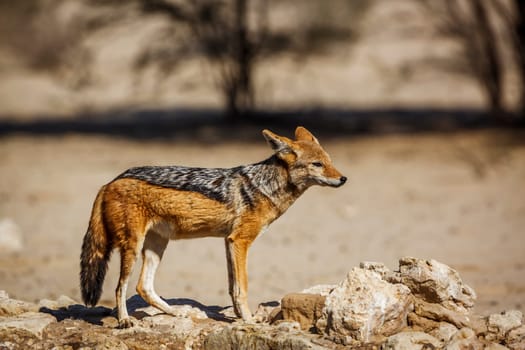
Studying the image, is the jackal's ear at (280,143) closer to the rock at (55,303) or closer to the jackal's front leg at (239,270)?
the jackal's front leg at (239,270)

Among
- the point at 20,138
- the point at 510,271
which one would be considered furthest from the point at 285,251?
the point at 20,138

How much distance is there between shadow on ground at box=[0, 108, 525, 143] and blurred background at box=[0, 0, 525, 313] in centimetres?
9

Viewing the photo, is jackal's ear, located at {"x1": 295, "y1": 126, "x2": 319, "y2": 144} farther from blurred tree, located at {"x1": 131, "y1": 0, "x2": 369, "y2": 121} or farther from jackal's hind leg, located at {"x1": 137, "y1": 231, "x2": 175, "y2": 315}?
blurred tree, located at {"x1": 131, "y1": 0, "x2": 369, "y2": 121}

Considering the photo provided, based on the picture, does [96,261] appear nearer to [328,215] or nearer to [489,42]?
[328,215]

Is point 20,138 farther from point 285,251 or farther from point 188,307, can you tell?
point 188,307

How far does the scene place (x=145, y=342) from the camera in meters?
6.63

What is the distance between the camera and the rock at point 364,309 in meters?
6.14

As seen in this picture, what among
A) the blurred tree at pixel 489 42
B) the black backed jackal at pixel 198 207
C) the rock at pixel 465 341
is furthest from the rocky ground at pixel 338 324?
the blurred tree at pixel 489 42

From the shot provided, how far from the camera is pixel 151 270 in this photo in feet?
23.6

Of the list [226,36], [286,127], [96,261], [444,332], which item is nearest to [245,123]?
[286,127]

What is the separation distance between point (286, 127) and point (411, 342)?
16.1m

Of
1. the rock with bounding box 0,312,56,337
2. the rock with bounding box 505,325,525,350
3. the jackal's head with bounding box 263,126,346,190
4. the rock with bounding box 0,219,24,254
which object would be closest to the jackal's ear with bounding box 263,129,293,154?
the jackal's head with bounding box 263,126,346,190

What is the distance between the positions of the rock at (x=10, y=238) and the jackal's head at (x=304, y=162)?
6.77 m

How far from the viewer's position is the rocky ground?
6.16m
